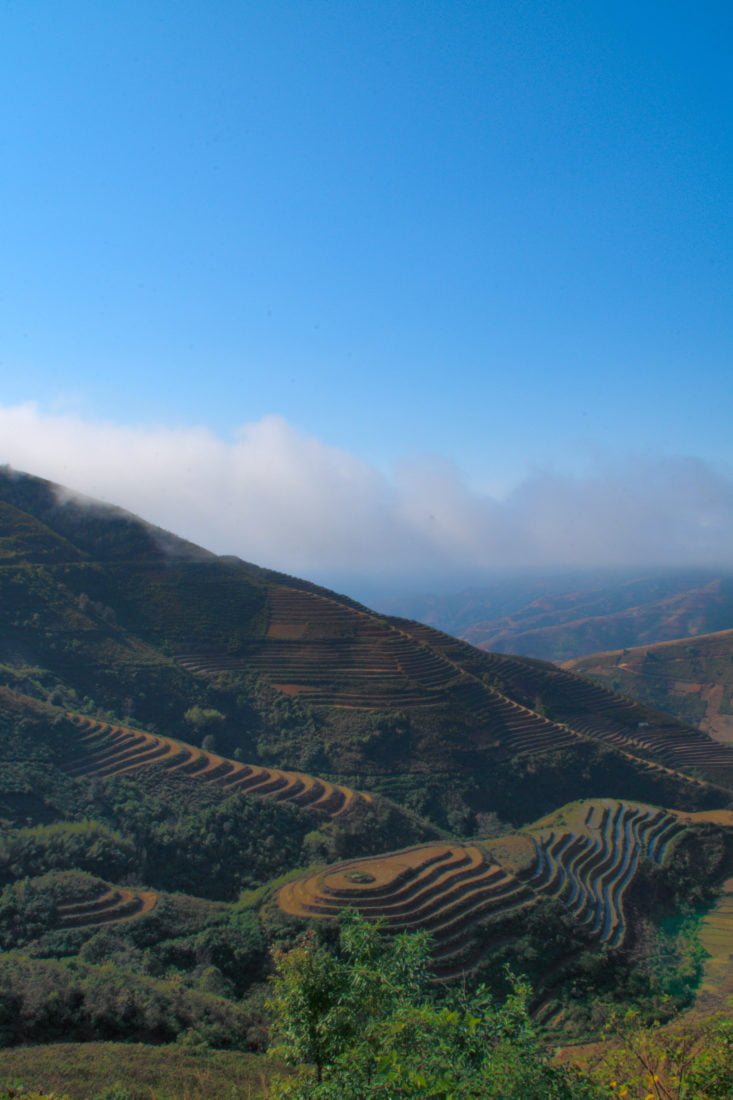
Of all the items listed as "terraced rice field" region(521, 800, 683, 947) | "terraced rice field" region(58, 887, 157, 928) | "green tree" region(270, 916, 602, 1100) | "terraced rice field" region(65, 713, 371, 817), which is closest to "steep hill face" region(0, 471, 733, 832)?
"terraced rice field" region(65, 713, 371, 817)

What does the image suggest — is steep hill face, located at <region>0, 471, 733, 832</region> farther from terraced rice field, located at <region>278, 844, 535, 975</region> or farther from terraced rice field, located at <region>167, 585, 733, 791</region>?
terraced rice field, located at <region>278, 844, 535, 975</region>

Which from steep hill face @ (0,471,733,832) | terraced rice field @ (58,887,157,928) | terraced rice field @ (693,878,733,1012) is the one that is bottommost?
terraced rice field @ (58,887,157,928)

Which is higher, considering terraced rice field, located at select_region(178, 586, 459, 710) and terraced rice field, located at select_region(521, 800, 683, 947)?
terraced rice field, located at select_region(178, 586, 459, 710)

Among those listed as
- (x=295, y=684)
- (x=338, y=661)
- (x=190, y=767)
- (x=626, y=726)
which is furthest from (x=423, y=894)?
(x=626, y=726)

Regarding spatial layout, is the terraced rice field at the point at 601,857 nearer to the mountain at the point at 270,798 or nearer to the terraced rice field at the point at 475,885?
the terraced rice field at the point at 475,885

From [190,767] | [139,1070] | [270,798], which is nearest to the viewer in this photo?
[139,1070]

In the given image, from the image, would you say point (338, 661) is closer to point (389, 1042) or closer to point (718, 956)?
point (718, 956)
